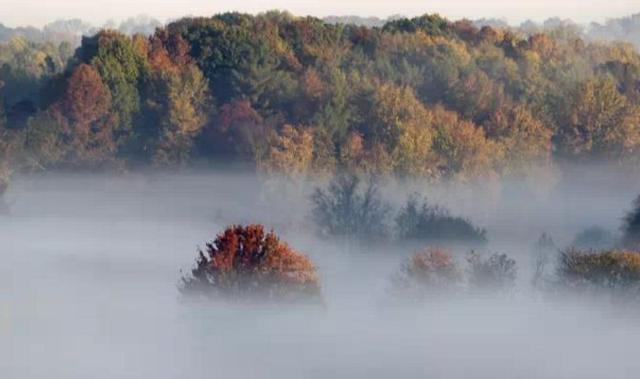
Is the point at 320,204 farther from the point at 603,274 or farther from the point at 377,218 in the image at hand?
the point at 603,274

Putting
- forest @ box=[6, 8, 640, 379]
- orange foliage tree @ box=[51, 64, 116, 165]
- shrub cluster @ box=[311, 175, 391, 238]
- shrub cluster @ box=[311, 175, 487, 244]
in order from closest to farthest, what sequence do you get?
forest @ box=[6, 8, 640, 379] → shrub cluster @ box=[311, 175, 487, 244] → shrub cluster @ box=[311, 175, 391, 238] → orange foliage tree @ box=[51, 64, 116, 165]

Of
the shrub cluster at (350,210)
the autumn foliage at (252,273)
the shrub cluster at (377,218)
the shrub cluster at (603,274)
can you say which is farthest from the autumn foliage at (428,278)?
the shrub cluster at (350,210)

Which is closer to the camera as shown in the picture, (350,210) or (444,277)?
(444,277)

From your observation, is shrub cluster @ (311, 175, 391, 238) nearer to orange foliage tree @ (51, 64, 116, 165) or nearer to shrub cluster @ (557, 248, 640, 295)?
orange foliage tree @ (51, 64, 116, 165)

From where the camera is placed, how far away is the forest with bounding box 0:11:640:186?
83062mm

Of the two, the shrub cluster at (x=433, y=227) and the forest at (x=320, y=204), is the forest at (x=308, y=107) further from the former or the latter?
the shrub cluster at (x=433, y=227)

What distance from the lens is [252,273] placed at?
47094 millimetres

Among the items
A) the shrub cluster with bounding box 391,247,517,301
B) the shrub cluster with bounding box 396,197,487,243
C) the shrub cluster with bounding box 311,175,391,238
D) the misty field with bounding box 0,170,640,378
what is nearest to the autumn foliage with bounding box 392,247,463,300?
the shrub cluster with bounding box 391,247,517,301

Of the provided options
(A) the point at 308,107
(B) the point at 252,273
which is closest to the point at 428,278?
(B) the point at 252,273

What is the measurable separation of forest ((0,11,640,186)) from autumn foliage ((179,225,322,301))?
104 feet

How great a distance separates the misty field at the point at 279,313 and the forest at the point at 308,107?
6.81m

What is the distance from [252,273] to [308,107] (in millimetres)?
41862

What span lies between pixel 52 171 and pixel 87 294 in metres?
31.8

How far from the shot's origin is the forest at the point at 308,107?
3270 inches
